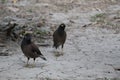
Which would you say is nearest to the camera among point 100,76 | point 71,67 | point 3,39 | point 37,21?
point 100,76

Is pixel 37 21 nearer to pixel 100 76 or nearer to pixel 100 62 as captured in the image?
pixel 100 62

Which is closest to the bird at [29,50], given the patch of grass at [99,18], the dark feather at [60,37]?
the dark feather at [60,37]

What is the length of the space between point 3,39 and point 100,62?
305cm

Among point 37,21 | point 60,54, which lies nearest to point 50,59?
point 60,54

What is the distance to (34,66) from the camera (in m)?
10.1

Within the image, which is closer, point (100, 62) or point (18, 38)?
point (100, 62)

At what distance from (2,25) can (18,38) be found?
1.90 feet

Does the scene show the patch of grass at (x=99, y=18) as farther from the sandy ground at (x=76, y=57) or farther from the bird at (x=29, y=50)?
the bird at (x=29, y=50)

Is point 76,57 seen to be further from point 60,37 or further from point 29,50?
point 29,50

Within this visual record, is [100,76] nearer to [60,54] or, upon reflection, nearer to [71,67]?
[71,67]

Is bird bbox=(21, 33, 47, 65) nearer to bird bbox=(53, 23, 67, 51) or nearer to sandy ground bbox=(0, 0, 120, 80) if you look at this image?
sandy ground bbox=(0, 0, 120, 80)

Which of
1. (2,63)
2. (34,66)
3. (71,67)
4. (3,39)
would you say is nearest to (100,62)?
(71,67)

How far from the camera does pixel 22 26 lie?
13070 millimetres

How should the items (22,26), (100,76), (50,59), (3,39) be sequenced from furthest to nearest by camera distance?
(22,26) < (3,39) < (50,59) < (100,76)
